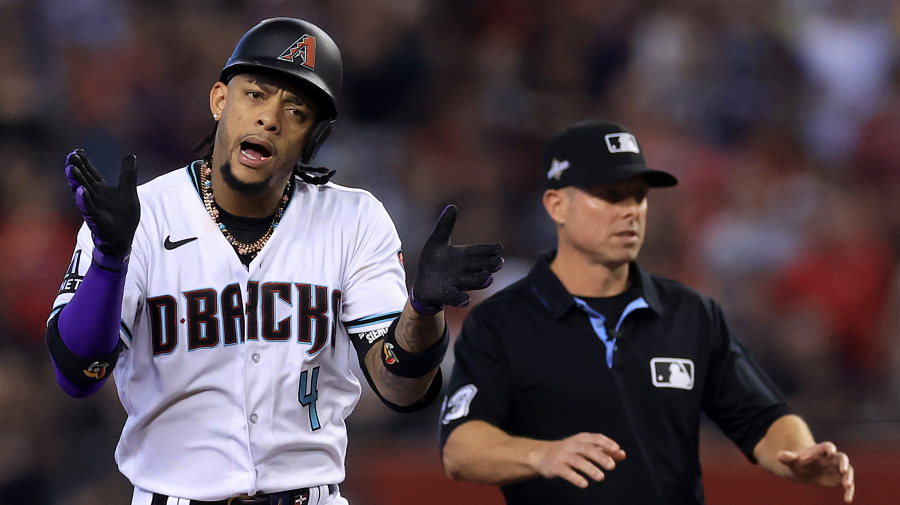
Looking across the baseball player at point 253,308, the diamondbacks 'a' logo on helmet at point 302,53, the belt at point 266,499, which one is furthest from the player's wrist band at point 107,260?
the diamondbacks 'a' logo on helmet at point 302,53

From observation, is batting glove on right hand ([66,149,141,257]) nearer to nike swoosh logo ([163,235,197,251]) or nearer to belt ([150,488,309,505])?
nike swoosh logo ([163,235,197,251])

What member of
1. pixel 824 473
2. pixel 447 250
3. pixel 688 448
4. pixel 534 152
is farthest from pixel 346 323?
pixel 534 152

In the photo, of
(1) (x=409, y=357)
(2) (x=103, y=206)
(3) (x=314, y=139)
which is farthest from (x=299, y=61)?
(1) (x=409, y=357)

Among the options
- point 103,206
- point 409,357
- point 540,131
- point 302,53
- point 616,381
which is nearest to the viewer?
point 103,206

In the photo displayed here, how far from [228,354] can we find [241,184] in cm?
44

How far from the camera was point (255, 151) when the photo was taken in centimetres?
285

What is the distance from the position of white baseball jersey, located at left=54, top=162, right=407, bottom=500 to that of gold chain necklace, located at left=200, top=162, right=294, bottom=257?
2 cm

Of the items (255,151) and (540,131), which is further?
(540,131)

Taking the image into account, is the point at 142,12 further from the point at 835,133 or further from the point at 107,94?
the point at 835,133

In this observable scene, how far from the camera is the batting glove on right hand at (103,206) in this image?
7.82 feet

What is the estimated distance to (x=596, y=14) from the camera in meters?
8.27

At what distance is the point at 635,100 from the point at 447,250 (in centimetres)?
544

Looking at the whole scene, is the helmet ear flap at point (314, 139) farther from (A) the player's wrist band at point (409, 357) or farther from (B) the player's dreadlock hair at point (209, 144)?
(A) the player's wrist band at point (409, 357)

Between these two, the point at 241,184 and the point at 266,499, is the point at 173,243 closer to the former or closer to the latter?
the point at 241,184
